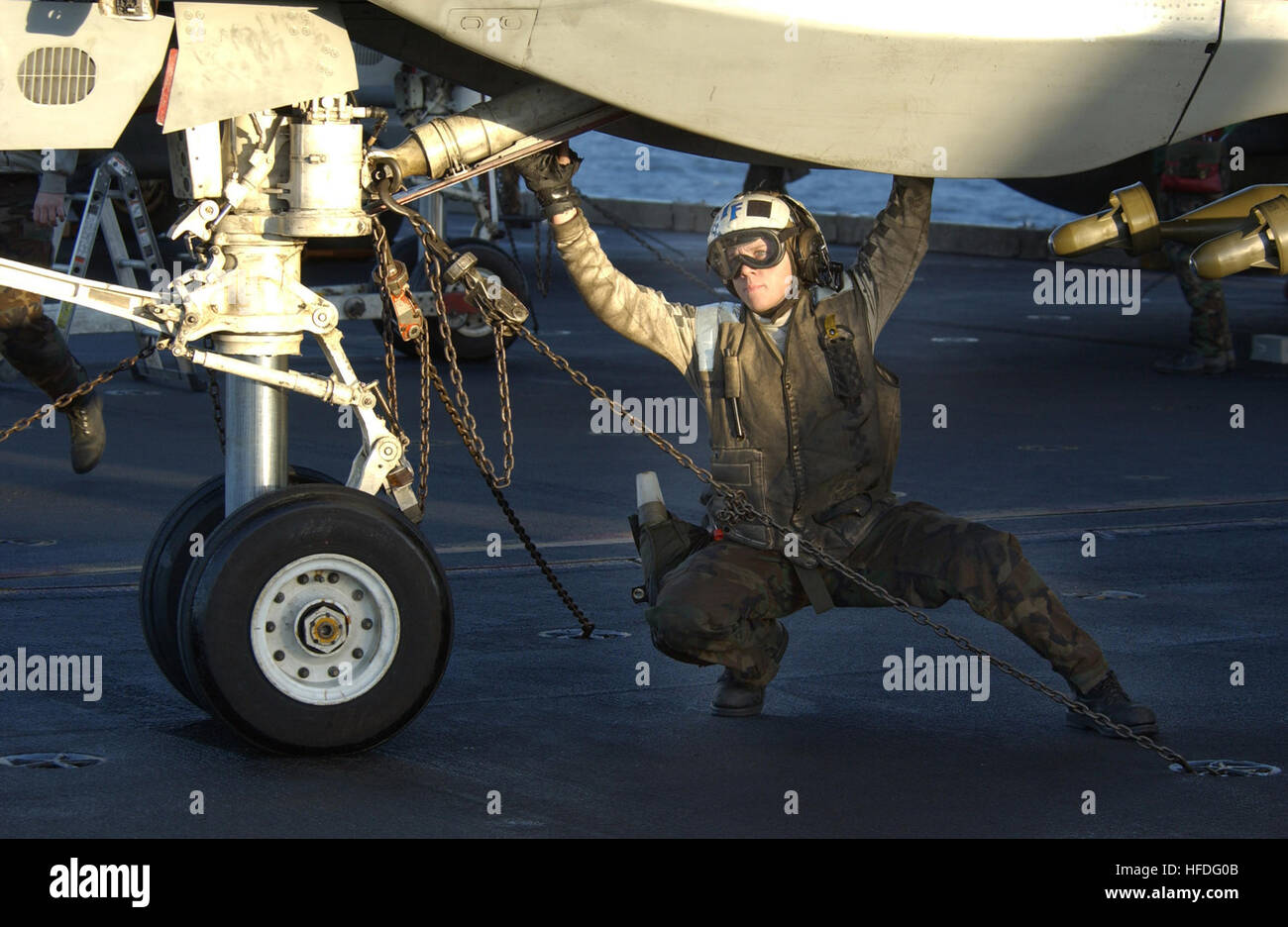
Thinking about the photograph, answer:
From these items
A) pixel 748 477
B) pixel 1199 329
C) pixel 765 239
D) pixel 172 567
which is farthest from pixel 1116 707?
pixel 1199 329

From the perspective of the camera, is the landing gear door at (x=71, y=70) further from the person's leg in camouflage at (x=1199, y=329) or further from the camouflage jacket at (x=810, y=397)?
the person's leg in camouflage at (x=1199, y=329)

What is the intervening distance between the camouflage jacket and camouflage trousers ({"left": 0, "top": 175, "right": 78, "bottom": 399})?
14.2 ft

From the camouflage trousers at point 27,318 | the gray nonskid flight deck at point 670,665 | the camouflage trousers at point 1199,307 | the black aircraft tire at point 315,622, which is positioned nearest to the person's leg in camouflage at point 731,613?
the gray nonskid flight deck at point 670,665

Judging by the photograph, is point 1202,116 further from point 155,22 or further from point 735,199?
point 155,22

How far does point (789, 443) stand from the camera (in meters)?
5.39

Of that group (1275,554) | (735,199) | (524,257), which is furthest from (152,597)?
(524,257)

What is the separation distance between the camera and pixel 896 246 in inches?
211

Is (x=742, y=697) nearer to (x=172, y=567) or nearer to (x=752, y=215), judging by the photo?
(x=752, y=215)

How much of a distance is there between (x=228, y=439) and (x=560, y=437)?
211 inches

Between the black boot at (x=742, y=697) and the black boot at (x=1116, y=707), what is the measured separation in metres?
0.85

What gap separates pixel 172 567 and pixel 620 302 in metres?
1.45

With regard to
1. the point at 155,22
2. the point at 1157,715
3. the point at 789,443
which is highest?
the point at 155,22

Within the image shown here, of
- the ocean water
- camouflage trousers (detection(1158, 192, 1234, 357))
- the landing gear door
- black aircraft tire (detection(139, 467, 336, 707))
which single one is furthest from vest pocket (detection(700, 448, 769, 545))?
the ocean water

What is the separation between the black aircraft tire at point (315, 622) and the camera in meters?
4.75
